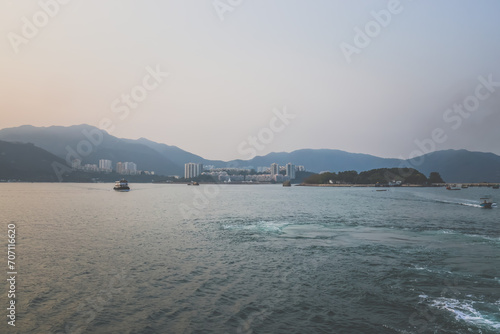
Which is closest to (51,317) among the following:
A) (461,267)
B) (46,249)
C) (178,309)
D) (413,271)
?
(178,309)

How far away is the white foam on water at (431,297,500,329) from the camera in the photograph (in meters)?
10.9

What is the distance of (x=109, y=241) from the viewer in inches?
1025

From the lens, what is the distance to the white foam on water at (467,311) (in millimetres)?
10852

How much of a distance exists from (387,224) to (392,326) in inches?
1151

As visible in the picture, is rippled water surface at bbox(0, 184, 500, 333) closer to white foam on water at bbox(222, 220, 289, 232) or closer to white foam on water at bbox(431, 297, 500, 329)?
white foam on water at bbox(431, 297, 500, 329)

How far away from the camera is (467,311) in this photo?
11.8 m

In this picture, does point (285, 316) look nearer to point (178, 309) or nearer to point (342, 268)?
point (178, 309)
